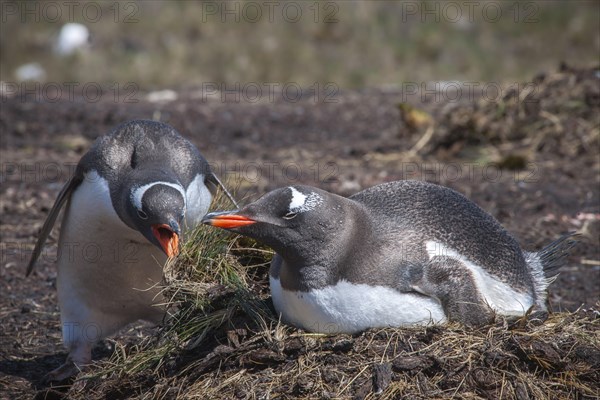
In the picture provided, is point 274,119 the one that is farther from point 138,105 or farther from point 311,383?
point 311,383

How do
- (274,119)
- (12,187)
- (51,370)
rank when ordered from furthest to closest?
(274,119)
(12,187)
(51,370)

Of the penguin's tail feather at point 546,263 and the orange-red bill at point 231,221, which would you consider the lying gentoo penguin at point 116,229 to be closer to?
the orange-red bill at point 231,221

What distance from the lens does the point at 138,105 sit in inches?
505

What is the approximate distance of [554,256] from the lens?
5512mm

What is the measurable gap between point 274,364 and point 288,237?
25.7 inches

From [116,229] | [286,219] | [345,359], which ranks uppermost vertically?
[286,219]

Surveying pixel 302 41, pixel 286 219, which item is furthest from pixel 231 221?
pixel 302 41

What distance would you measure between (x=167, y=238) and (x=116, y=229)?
2.11 feet

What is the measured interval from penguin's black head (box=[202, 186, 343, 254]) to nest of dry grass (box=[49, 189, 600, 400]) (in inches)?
18.9

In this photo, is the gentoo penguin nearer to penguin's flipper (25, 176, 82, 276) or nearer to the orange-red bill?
the orange-red bill

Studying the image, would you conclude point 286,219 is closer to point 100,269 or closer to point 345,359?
point 345,359

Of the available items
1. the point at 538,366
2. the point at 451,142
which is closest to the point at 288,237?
the point at 538,366

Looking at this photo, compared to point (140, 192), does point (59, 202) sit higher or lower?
lower

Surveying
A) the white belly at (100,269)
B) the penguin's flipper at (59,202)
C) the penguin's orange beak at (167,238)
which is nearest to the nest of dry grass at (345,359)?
the penguin's orange beak at (167,238)
